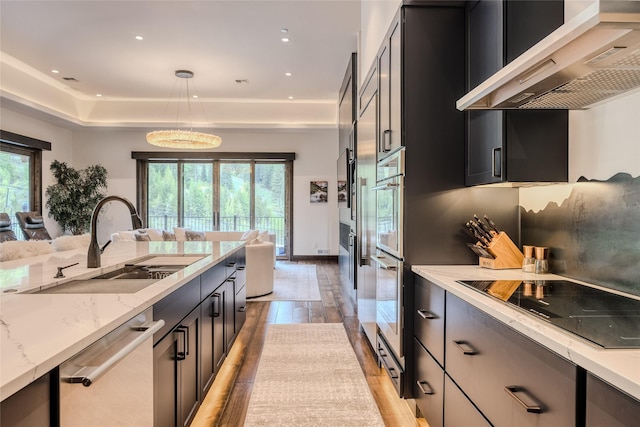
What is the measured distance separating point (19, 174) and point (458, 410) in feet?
27.2

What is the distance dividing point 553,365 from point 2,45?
7.12 meters

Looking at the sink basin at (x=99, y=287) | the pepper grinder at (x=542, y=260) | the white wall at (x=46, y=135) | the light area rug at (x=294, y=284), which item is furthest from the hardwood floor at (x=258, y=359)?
the white wall at (x=46, y=135)

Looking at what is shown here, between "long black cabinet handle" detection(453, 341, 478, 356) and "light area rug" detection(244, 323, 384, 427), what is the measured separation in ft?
Answer: 2.69

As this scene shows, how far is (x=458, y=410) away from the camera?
4.79 feet

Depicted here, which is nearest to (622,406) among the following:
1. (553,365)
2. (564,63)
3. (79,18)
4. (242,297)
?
(553,365)

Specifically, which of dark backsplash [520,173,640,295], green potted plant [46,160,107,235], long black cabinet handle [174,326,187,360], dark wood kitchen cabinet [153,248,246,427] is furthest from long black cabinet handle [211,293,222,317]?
green potted plant [46,160,107,235]

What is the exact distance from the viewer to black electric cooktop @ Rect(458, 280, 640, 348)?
915mm

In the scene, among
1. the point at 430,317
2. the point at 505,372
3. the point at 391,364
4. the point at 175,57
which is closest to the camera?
the point at 505,372

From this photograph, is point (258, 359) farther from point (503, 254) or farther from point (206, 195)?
point (206, 195)

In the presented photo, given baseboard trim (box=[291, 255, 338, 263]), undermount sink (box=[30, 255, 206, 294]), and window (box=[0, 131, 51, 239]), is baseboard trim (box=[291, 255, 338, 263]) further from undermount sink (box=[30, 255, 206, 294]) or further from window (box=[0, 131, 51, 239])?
undermount sink (box=[30, 255, 206, 294])

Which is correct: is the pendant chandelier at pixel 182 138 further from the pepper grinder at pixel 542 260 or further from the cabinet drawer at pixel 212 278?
the pepper grinder at pixel 542 260

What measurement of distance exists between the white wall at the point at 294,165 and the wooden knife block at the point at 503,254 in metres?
6.66

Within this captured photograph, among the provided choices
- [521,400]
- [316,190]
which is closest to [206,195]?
[316,190]

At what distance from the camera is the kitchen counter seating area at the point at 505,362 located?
0.78m
